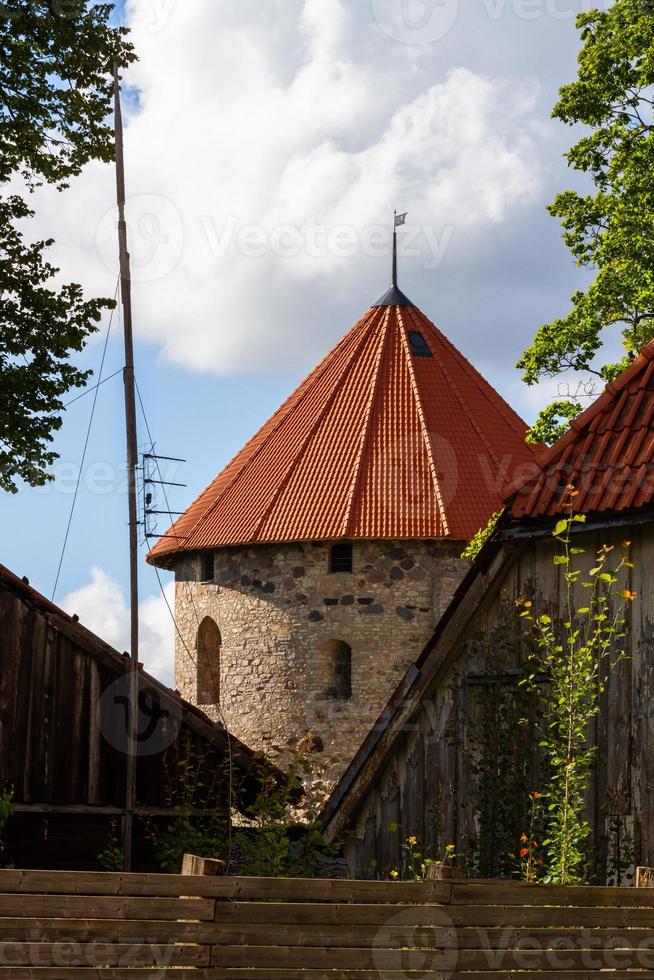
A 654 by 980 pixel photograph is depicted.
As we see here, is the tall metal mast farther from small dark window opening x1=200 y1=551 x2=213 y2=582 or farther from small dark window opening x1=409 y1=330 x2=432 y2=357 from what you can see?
small dark window opening x1=409 y1=330 x2=432 y2=357

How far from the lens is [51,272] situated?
1497 cm

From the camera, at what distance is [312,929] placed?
6.58 m

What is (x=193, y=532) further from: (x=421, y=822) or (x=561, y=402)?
(x=421, y=822)

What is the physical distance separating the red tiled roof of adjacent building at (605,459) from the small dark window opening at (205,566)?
18.4 meters

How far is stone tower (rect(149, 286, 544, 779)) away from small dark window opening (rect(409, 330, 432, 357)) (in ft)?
0.41

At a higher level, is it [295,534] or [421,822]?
[295,534]

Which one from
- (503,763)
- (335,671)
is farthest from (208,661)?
(503,763)

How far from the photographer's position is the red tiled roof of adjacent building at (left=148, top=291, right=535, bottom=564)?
2641cm

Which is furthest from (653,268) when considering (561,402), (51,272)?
(51,272)

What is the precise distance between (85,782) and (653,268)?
1063cm

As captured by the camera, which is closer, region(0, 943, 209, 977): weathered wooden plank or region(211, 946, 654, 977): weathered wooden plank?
region(0, 943, 209, 977): weathered wooden plank

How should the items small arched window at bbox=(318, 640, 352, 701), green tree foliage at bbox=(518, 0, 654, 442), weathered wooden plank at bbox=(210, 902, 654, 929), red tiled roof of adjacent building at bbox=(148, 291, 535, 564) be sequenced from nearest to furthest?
weathered wooden plank at bbox=(210, 902, 654, 929), green tree foliage at bbox=(518, 0, 654, 442), small arched window at bbox=(318, 640, 352, 701), red tiled roof of adjacent building at bbox=(148, 291, 535, 564)

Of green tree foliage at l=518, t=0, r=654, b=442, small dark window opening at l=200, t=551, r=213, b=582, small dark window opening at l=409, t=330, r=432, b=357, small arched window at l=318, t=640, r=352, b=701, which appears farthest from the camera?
small dark window opening at l=409, t=330, r=432, b=357

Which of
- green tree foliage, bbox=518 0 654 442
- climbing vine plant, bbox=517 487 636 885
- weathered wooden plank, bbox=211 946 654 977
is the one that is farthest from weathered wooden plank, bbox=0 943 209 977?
green tree foliage, bbox=518 0 654 442
